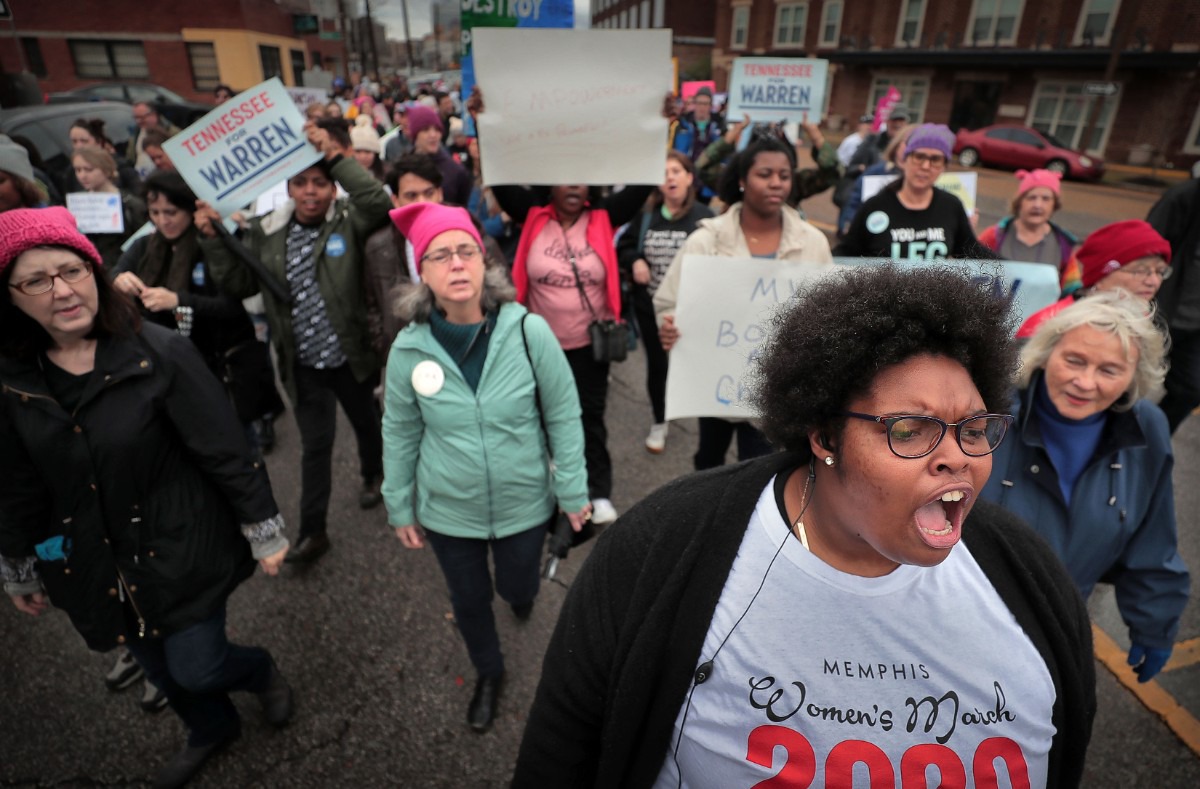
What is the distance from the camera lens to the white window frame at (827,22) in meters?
30.9

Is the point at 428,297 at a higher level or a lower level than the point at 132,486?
higher

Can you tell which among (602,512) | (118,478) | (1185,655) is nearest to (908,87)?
(1185,655)

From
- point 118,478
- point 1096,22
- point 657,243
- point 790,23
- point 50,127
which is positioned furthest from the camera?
point 790,23

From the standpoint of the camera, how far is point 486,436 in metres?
2.21

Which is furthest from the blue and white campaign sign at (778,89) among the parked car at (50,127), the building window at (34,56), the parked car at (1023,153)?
the building window at (34,56)

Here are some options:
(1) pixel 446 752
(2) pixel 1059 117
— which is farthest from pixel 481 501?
(2) pixel 1059 117

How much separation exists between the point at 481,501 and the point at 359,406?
1.58m

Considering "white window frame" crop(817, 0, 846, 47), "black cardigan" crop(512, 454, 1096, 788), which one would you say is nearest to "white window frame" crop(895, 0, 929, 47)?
"white window frame" crop(817, 0, 846, 47)

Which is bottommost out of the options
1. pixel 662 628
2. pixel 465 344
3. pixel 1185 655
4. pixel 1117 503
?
pixel 1185 655

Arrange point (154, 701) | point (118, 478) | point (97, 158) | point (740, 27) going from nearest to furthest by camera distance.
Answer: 1. point (118, 478)
2. point (154, 701)
3. point (97, 158)
4. point (740, 27)

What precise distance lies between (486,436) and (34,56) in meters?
39.6

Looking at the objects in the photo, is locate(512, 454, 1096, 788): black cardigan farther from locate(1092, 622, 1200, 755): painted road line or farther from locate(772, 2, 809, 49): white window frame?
locate(772, 2, 809, 49): white window frame

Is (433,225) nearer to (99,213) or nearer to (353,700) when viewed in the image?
(353,700)

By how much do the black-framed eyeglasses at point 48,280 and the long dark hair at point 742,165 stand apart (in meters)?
2.64
